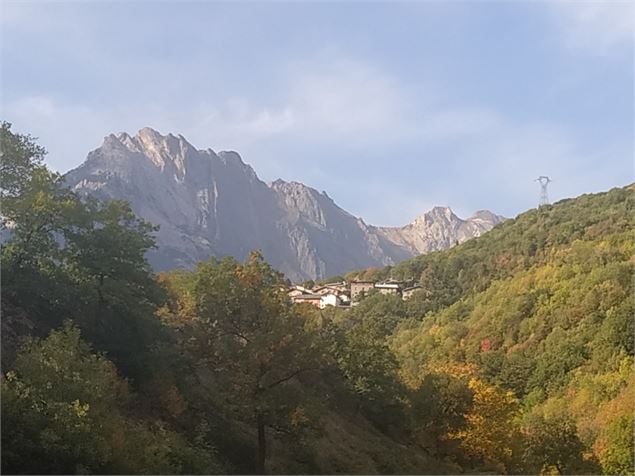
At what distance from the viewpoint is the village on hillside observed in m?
128

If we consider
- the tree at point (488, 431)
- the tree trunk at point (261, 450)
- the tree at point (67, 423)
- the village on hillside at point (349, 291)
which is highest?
the village on hillside at point (349, 291)

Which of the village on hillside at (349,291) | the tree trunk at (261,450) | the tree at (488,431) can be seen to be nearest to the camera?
the tree trunk at (261,450)

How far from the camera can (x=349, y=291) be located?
465 ft

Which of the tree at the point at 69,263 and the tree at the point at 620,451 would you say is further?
the tree at the point at 620,451

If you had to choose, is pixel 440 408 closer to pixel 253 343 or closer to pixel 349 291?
pixel 253 343

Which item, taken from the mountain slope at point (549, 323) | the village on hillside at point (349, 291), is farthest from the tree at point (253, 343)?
the village on hillside at point (349, 291)

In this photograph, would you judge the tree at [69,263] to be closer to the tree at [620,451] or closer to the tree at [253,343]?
the tree at [253,343]

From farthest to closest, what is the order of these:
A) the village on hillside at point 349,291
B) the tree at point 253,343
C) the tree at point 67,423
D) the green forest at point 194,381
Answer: the village on hillside at point 349,291 < the tree at point 253,343 < the green forest at point 194,381 < the tree at point 67,423

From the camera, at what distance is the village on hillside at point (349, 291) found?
128375 millimetres

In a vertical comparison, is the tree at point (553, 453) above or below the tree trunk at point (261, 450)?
below

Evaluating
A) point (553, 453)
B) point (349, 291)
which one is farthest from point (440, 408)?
point (349, 291)

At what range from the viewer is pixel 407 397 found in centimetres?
3494

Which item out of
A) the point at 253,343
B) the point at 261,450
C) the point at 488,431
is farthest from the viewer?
the point at 488,431

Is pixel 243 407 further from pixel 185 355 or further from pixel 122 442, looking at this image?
pixel 122 442
